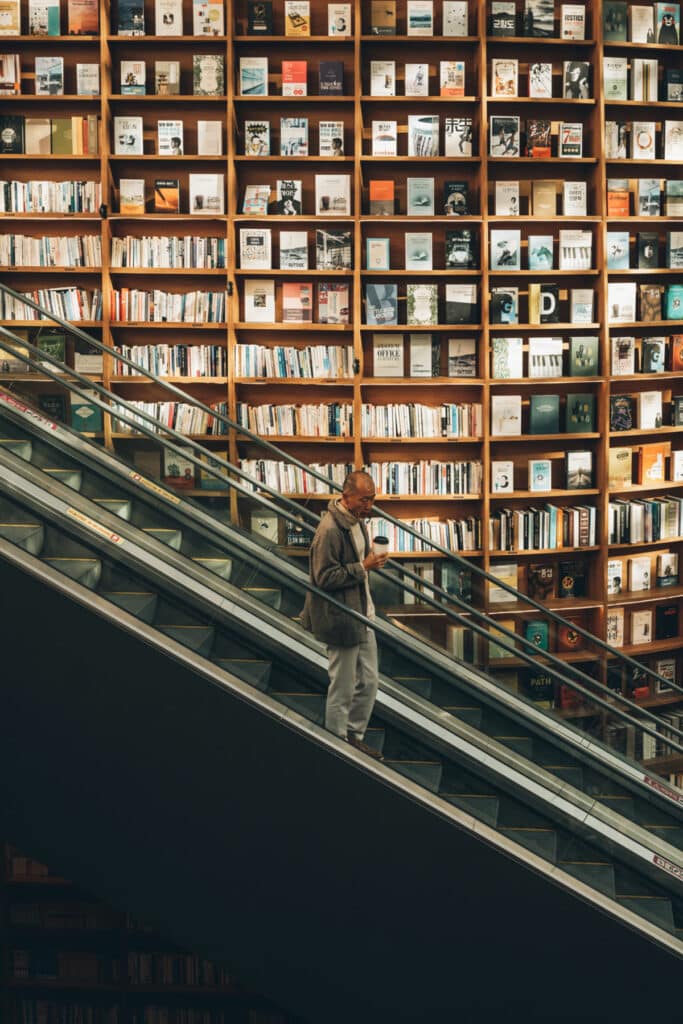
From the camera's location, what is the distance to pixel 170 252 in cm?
577

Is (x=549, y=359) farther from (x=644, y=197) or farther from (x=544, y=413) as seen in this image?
(x=644, y=197)

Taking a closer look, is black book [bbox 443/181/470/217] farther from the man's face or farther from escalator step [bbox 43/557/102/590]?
escalator step [bbox 43/557/102/590]

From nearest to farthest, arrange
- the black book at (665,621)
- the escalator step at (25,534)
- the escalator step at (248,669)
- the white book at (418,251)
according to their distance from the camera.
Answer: the escalator step at (25,534), the escalator step at (248,669), the white book at (418,251), the black book at (665,621)

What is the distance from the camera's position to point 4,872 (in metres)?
5.52

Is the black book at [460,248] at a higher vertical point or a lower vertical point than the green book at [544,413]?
higher

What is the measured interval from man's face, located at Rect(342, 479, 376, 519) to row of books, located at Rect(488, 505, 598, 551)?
2.42 meters

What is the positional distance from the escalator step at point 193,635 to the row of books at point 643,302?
11.6 feet

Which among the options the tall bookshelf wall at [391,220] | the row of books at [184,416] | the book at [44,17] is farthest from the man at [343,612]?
the book at [44,17]

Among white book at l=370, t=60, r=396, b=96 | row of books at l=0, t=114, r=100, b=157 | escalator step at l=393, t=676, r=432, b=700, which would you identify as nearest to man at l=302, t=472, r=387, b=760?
escalator step at l=393, t=676, r=432, b=700

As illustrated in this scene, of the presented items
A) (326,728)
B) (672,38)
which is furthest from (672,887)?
(672,38)

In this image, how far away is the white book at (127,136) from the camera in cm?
572

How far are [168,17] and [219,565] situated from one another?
3672mm

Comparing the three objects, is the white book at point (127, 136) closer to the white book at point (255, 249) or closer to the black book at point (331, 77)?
the white book at point (255, 249)

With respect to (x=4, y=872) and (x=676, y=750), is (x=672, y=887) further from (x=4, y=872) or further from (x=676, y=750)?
(x=4, y=872)
